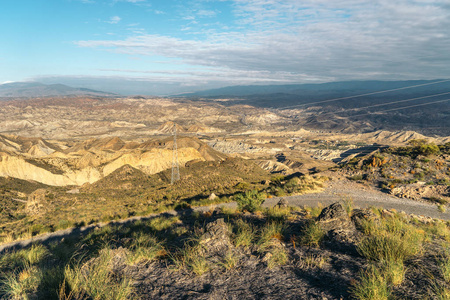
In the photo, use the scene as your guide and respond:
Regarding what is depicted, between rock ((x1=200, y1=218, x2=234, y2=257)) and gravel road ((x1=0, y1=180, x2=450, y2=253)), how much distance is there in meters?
8.81

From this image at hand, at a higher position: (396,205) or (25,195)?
(396,205)

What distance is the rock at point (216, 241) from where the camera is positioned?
600 centimetres

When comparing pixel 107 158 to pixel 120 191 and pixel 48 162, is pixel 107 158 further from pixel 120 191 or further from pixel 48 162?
pixel 120 191

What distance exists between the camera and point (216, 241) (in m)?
6.30

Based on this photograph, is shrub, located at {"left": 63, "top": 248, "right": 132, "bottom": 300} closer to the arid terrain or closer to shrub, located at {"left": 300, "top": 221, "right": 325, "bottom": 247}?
the arid terrain

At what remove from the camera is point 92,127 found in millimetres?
136000

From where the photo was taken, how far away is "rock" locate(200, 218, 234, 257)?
5996 millimetres

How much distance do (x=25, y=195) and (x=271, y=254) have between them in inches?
1287

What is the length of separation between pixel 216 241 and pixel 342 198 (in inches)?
477

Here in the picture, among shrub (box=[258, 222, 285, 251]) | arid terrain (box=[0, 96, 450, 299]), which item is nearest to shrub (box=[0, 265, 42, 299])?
arid terrain (box=[0, 96, 450, 299])

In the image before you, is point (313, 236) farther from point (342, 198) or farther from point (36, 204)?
A: point (36, 204)

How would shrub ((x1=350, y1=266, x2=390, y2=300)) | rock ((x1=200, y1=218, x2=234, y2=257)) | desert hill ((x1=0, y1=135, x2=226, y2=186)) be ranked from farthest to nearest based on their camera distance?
desert hill ((x1=0, y1=135, x2=226, y2=186)), rock ((x1=200, y1=218, x2=234, y2=257)), shrub ((x1=350, y1=266, x2=390, y2=300))

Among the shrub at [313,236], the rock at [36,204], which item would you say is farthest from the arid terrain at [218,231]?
the rock at [36,204]

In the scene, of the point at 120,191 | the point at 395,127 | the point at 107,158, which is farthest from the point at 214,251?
the point at 395,127
